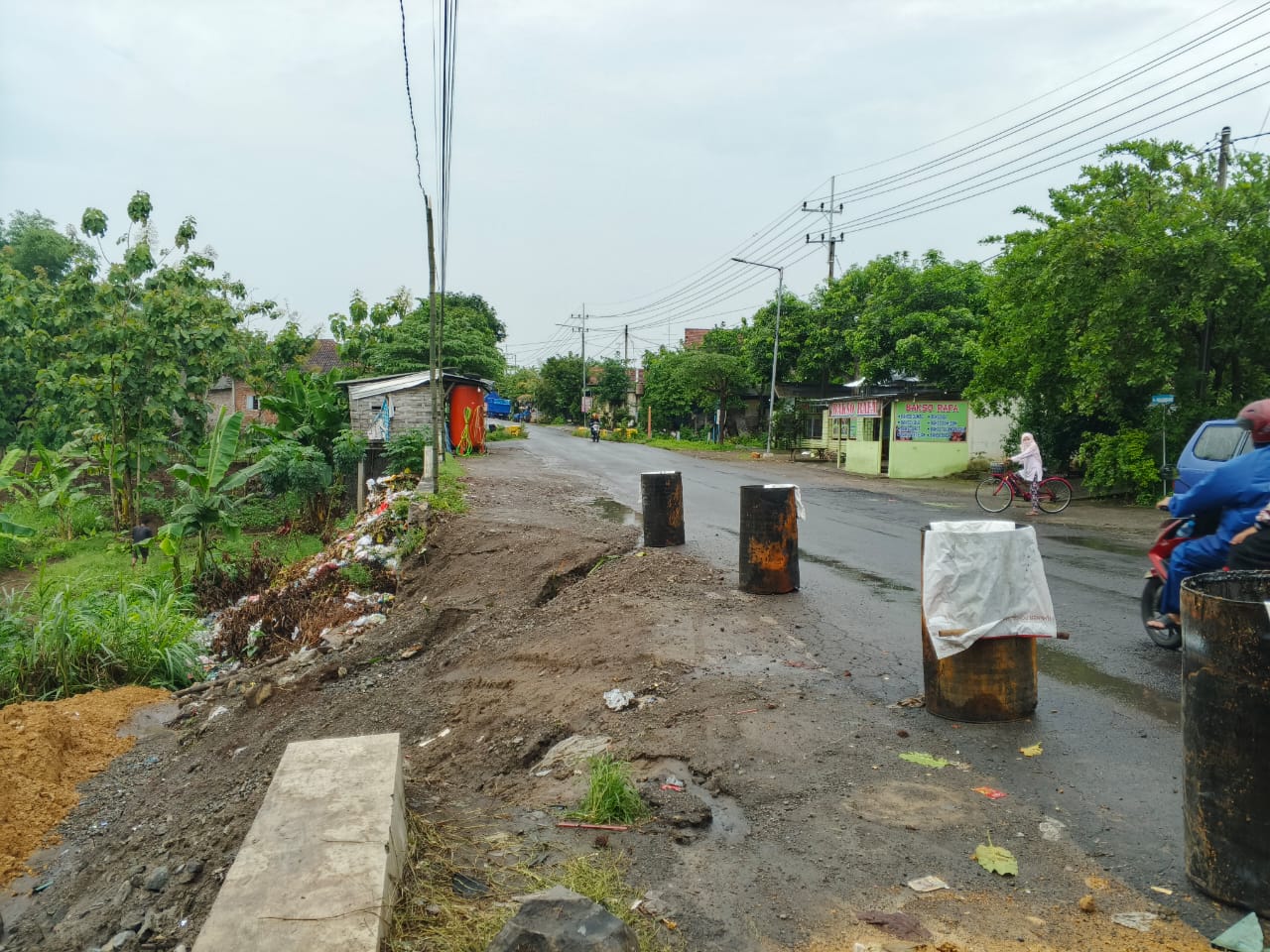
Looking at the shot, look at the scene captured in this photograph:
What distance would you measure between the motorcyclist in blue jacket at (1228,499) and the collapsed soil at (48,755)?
25.8ft

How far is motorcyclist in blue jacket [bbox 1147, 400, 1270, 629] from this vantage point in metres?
5.36

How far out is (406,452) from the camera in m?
19.8

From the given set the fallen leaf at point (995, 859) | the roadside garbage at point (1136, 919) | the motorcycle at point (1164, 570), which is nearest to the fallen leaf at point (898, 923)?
the fallen leaf at point (995, 859)

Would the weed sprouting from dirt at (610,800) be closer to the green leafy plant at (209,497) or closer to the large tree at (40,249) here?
the green leafy plant at (209,497)

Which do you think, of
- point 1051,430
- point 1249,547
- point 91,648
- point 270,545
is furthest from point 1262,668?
point 1051,430

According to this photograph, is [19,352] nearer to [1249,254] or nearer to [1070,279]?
[1070,279]

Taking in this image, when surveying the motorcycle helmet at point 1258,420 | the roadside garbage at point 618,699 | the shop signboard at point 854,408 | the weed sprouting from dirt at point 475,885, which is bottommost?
the roadside garbage at point 618,699

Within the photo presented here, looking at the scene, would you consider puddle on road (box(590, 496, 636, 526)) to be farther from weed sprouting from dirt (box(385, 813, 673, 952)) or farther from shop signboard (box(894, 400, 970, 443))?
shop signboard (box(894, 400, 970, 443))

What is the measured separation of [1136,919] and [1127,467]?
58.2 feet

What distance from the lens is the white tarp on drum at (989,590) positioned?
462 centimetres

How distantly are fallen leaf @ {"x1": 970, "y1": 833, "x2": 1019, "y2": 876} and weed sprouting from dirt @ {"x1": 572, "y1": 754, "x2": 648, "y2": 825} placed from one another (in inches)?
54.3

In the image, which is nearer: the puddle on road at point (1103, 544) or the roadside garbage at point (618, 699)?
the roadside garbage at point (618, 699)

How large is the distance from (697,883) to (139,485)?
2082 centimetres

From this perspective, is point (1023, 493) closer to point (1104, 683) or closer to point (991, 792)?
point (1104, 683)
